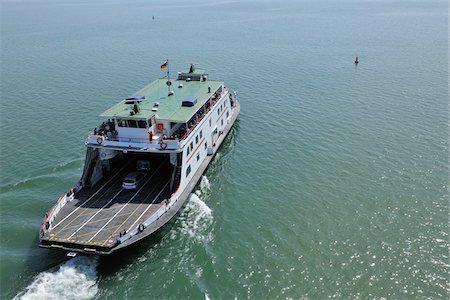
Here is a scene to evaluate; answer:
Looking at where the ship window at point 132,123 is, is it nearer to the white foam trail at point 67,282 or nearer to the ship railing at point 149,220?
the ship railing at point 149,220

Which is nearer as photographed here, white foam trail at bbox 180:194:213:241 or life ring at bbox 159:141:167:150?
white foam trail at bbox 180:194:213:241

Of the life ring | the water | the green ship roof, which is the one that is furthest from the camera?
the green ship roof

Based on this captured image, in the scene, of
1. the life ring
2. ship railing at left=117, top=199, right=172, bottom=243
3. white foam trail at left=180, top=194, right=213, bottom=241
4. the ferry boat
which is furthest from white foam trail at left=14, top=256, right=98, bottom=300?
the life ring

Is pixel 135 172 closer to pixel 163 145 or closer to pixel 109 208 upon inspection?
pixel 163 145

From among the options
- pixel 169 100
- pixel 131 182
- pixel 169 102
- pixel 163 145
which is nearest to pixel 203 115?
pixel 169 102

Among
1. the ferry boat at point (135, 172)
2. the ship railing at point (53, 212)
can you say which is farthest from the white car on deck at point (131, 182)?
the ship railing at point (53, 212)

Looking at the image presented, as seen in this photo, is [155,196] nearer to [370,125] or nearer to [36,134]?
[36,134]

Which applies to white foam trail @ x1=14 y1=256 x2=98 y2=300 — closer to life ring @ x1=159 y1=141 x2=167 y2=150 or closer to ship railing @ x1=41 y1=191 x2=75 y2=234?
ship railing @ x1=41 y1=191 x2=75 y2=234
